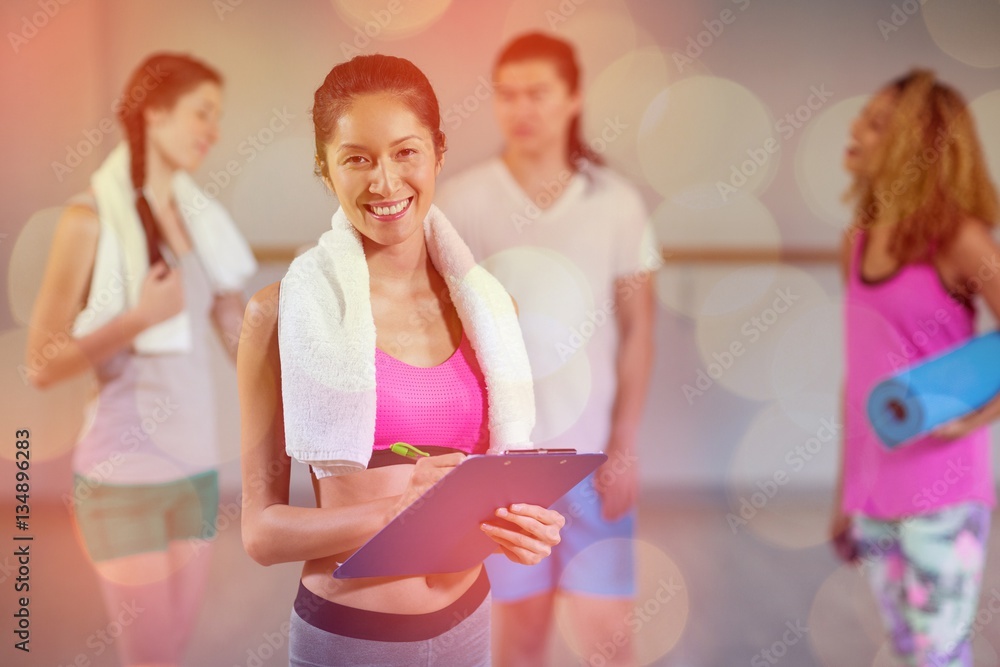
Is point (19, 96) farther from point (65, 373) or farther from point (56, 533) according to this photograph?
point (65, 373)

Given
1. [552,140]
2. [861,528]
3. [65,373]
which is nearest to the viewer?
[65,373]

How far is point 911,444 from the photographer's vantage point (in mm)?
1735

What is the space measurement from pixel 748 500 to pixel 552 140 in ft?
7.91

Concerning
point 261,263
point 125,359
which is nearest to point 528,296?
point 125,359

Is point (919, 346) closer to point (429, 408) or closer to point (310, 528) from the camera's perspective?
point (429, 408)

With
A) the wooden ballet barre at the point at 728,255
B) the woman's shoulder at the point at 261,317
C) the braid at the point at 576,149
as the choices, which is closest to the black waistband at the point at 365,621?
the woman's shoulder at the point at 261,317

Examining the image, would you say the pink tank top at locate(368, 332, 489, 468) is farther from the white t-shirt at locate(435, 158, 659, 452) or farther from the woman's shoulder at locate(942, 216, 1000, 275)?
the woman's shoulder at locate(942, 216, 1000, 275)

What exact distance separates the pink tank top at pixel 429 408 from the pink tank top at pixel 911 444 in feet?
3.23

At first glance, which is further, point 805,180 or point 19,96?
point 805,180

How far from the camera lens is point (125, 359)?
1.69 m

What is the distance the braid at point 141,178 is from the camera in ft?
5.92

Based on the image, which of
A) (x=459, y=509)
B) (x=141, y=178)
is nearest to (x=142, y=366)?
(x=141, y=178)

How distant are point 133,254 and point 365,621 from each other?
107 cm

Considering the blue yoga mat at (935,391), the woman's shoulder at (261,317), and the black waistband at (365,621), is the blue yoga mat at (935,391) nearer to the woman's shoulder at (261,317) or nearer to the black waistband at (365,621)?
the black waistband at (365,621)
